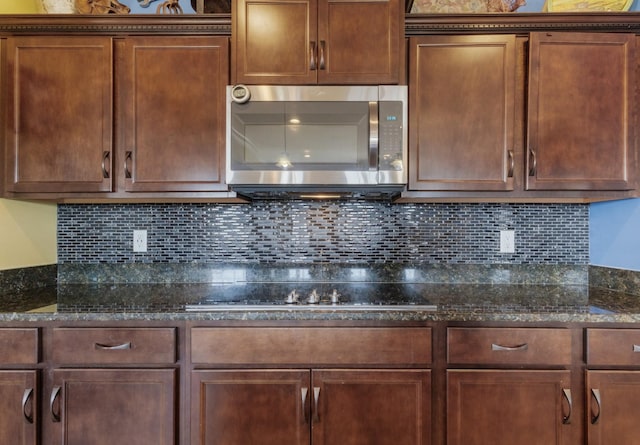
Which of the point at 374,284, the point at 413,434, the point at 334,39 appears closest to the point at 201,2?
the point at 334,39

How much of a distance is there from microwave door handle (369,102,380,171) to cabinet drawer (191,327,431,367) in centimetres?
71

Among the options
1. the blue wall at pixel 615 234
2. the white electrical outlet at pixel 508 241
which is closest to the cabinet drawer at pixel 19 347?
the white electrical outlet at pixel 508 241

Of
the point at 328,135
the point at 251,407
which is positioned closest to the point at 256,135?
the point at 328,135

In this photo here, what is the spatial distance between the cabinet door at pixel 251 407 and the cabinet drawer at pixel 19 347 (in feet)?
2.02

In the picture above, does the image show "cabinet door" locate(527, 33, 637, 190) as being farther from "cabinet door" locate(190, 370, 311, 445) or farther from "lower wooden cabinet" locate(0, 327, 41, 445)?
"lower wooden cabinet" locate(0, 327, 41, 445)

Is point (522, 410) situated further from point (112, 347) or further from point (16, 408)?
point (16, 408)

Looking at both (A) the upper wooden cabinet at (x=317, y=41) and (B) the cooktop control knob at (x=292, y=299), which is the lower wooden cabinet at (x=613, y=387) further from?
(A) the upper wooden cabinet at (x=317, y=41)

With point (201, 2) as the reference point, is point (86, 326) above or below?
below

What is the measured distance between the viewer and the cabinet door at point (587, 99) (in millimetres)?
1528

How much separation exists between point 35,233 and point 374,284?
181 centimetres

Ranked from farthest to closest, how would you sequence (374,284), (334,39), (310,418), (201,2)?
(374,284)
(201,2)
(334,39)
(310,418)

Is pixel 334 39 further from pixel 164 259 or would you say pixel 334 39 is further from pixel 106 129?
pixel 164 259

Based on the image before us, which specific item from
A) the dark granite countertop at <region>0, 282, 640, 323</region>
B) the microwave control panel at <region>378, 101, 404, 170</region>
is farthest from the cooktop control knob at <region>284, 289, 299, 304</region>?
the microwave control panel at <region>378, 101, 404, 170</region>

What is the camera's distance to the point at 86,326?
1.27m
